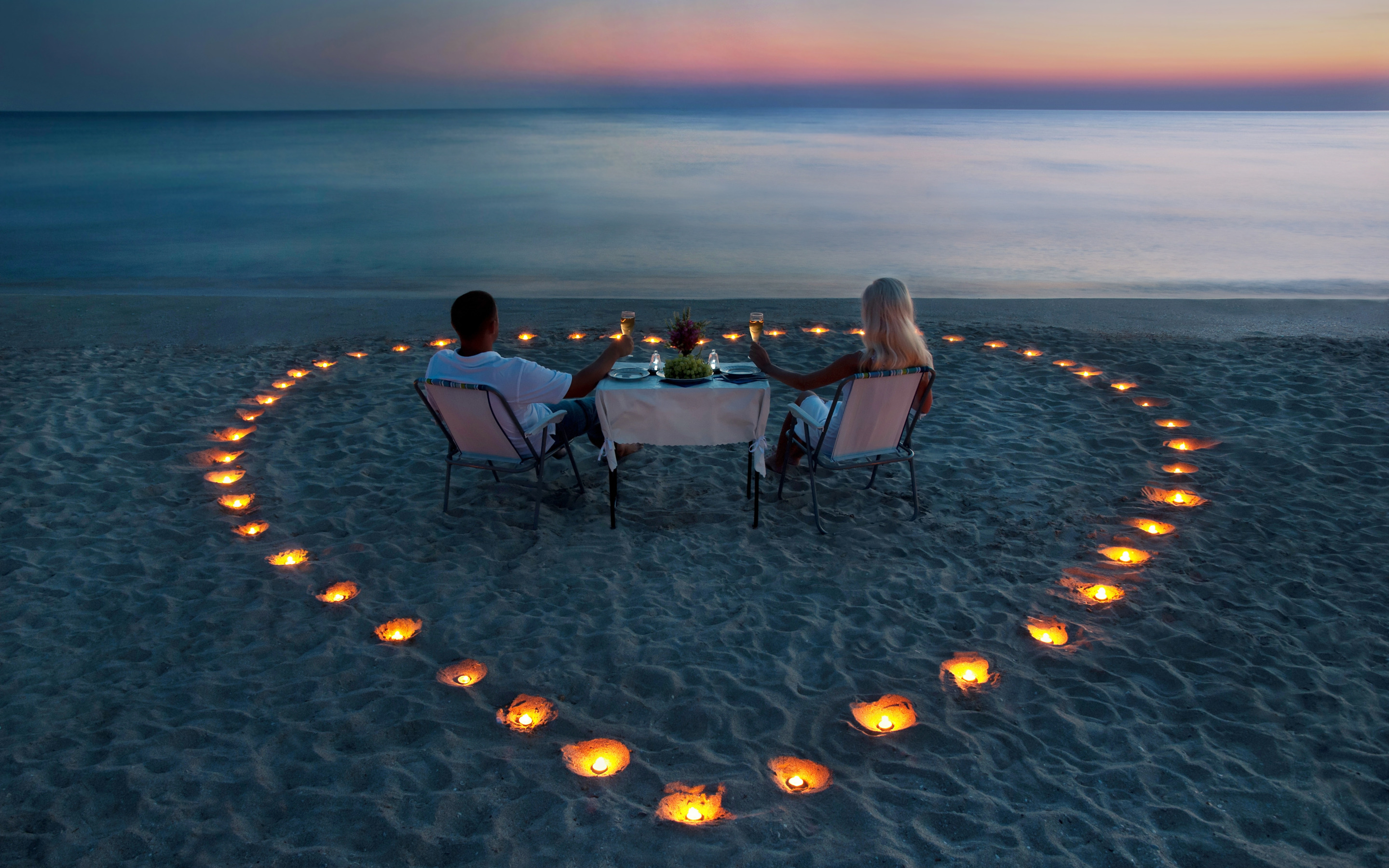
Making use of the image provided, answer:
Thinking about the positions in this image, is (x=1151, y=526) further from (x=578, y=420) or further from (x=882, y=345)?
(x=578, y=420)

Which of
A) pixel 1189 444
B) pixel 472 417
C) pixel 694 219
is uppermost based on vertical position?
pixel 694 219

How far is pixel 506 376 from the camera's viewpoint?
3906 mm

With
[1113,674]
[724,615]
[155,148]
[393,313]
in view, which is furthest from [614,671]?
[155,148]

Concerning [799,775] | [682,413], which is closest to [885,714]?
[799,775]

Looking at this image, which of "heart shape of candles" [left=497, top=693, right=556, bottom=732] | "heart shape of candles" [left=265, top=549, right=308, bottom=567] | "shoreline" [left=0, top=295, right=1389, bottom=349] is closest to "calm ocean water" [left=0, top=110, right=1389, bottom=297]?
"shoreline" [left=0, top=295, right=1389, bottom=349]

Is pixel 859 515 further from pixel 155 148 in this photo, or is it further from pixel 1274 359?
pixel 155 148

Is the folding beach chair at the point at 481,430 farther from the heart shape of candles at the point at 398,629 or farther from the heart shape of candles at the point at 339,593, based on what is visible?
the heart shape of candles at the point at 398,629

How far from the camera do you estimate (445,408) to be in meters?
4.01

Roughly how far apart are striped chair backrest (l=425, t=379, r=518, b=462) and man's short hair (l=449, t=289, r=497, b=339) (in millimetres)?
261

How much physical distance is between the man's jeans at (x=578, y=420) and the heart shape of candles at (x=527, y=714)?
1.78 m

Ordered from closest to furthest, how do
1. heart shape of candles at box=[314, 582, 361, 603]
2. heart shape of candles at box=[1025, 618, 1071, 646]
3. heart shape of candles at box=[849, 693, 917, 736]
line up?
1. heart shape of candles at box=[849, 693, 917, 736]
2. heart shape of candles at box=[1025, 618, 1071, 646]
3. heart shape of candles at box=[314, 582, 361, 603]

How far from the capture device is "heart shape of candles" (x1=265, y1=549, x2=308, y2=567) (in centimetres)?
390

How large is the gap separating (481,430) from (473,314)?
1.90 ft

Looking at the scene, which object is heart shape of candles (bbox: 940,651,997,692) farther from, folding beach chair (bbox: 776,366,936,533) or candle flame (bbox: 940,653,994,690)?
folding beach chair (bbox: 776,366,936,533)
